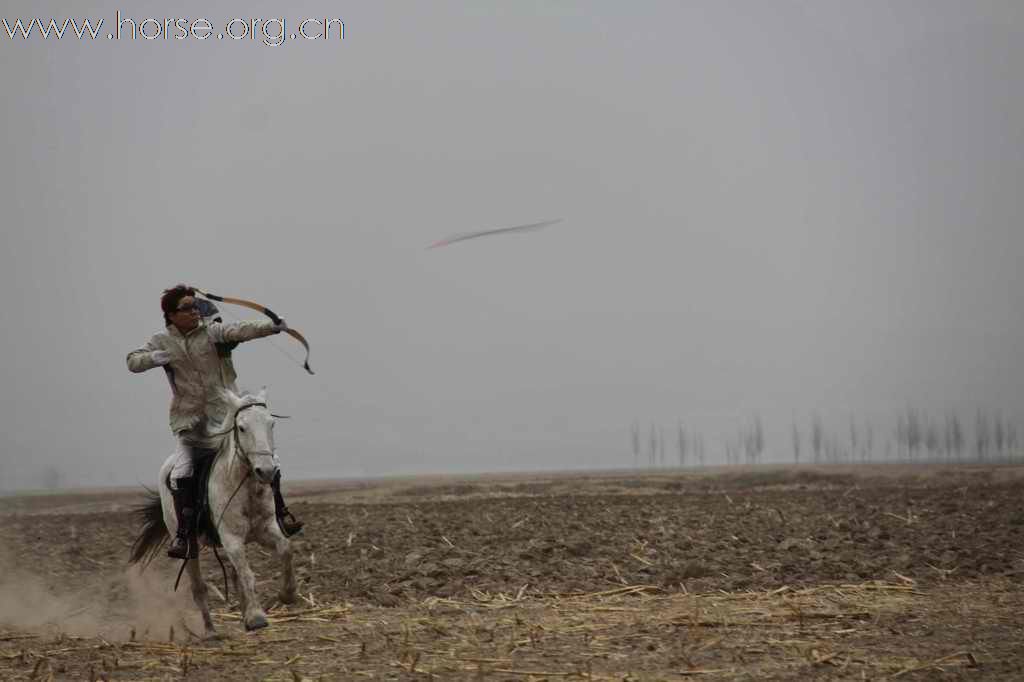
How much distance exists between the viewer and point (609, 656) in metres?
10.1

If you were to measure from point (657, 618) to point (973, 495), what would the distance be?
65.5 feet

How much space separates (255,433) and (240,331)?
1.12m

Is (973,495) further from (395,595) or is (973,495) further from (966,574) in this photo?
(395,595)

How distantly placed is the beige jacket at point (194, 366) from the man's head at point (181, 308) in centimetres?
7

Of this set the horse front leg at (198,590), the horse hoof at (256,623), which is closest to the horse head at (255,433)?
the horse hoof at (256,623)

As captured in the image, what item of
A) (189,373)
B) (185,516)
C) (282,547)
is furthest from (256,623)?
(189,373)

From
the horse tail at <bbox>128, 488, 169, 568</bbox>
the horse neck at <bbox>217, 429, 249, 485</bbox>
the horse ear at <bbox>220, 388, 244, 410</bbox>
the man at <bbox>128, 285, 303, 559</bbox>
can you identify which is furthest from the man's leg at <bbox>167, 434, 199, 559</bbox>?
the horse tail at <bbox>128, 488, 169, 568</bbox>

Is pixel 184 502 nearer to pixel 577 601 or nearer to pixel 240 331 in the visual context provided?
pixel 240 331

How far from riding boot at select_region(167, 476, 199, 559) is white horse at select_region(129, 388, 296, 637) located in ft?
0.45

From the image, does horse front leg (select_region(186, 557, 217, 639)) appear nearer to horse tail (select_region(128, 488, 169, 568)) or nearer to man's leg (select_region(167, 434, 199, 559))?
man's leg (select_region(167, 434, 199, 559))

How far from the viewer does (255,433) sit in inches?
458

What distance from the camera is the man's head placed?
12.2 metres

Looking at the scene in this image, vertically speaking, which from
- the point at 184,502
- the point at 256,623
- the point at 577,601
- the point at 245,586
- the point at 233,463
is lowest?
the point at 577,601

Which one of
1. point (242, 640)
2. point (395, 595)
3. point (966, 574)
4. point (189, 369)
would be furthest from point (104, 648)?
point (966, 574)
